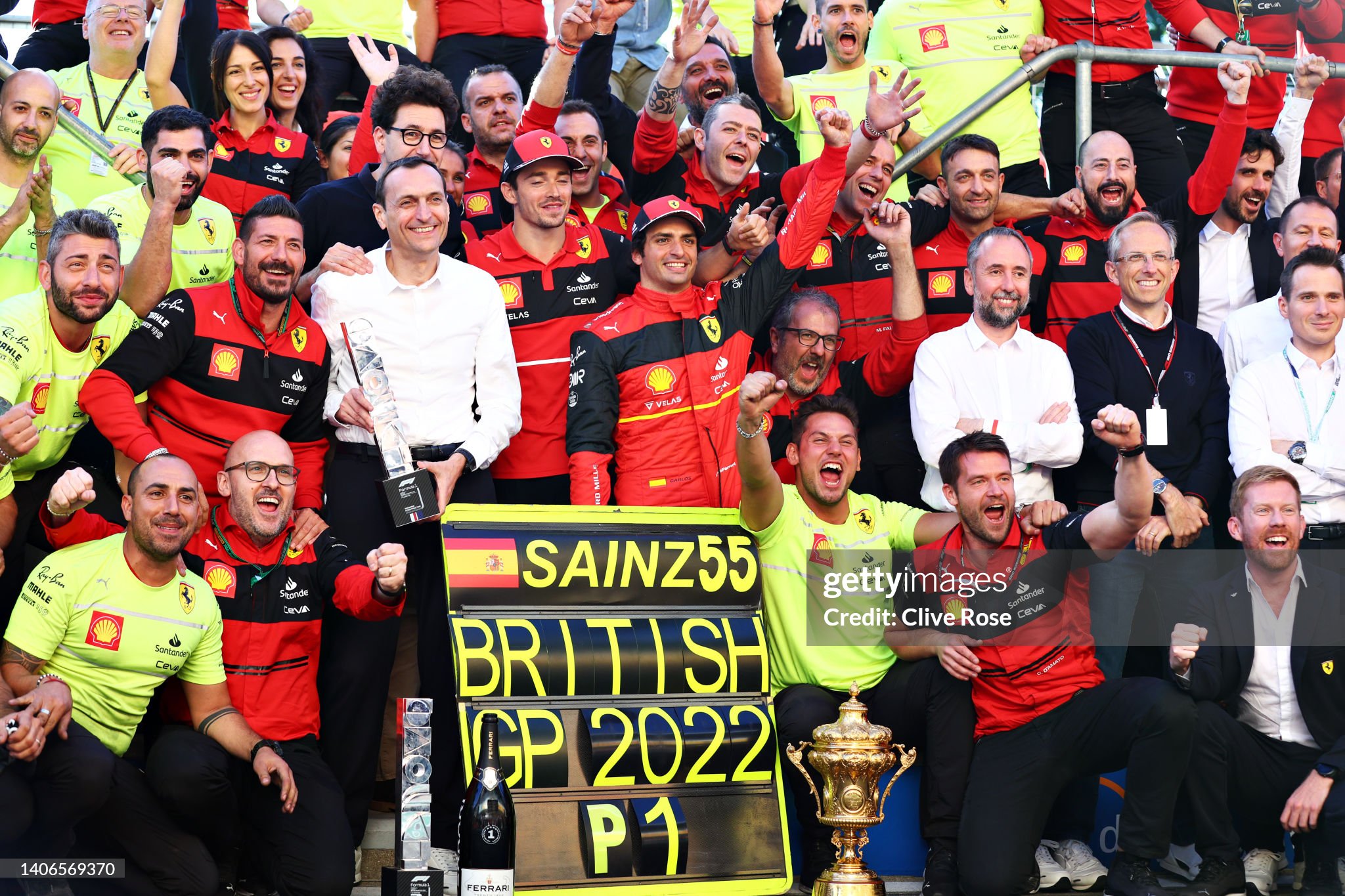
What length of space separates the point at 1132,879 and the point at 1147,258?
2.93 meters

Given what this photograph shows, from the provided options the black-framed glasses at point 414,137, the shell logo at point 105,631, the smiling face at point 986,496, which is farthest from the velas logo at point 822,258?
the shell logo at point 105,631

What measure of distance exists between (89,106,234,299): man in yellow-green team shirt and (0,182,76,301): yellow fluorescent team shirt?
0.36 metres

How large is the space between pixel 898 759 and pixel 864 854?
408 mm

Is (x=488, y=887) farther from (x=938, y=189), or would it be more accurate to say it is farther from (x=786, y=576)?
(x=938, y=189)

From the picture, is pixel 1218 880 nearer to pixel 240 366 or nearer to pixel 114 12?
pixel 240 366

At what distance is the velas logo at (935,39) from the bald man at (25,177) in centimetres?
467

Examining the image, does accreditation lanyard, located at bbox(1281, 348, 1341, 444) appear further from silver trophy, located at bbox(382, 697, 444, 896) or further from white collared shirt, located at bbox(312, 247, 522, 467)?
silver trophy, located at bbox(382, 697, 444, 896)

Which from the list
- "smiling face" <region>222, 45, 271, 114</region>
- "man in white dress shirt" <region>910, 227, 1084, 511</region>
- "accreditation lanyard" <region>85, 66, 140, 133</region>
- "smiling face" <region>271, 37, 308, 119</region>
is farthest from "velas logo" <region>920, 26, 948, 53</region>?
"accreditation lanyard" <region>85, 66, 140, 133</region>

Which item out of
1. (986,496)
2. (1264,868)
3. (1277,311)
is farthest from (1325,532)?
(986,496)

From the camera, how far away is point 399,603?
5805 mm

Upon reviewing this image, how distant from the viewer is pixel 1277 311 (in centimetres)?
735

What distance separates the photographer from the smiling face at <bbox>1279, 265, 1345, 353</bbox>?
698 centimetres

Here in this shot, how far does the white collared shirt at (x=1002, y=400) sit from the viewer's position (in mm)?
6621

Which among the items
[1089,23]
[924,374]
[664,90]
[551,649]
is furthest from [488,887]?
[1089,23]
